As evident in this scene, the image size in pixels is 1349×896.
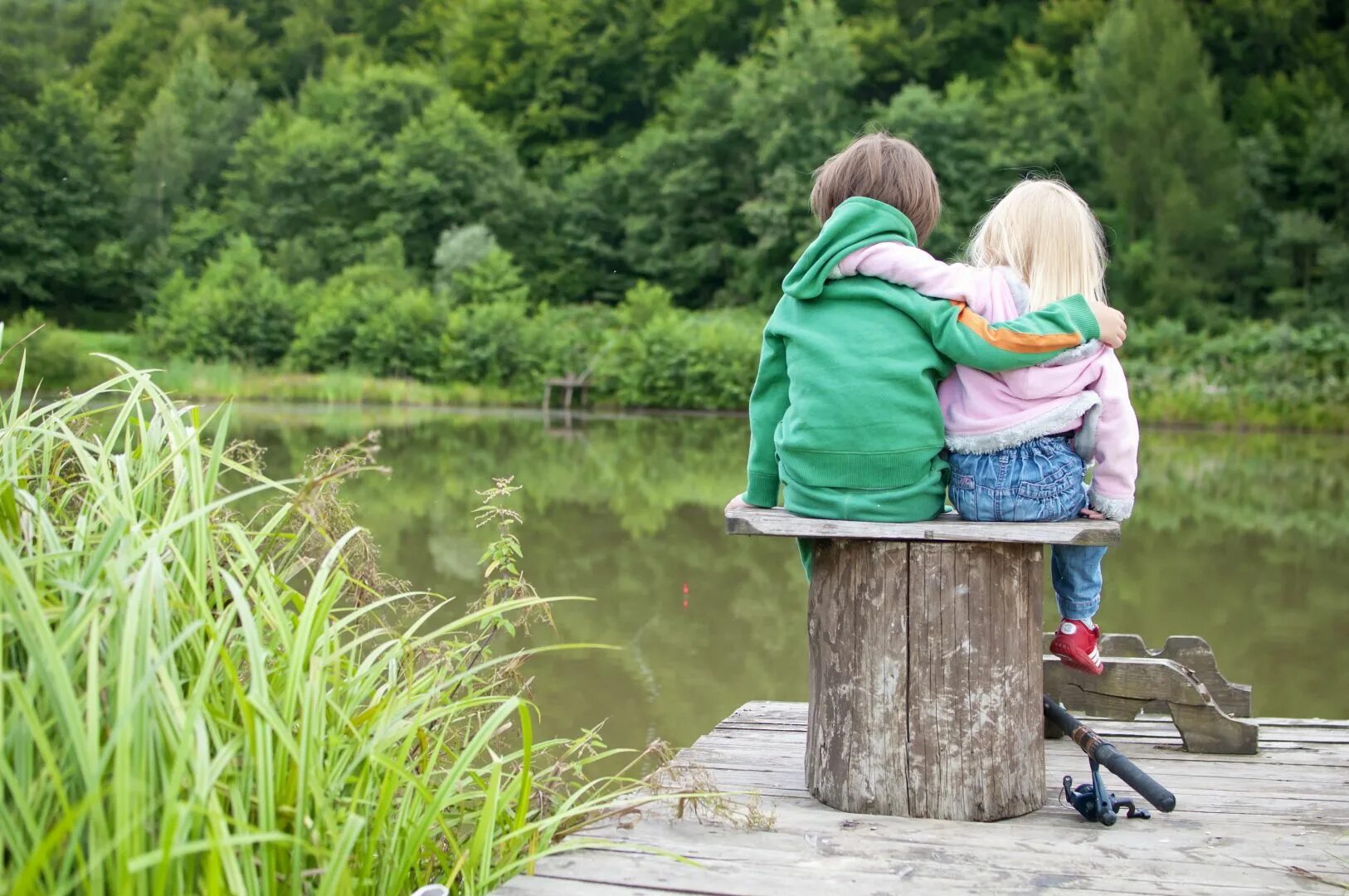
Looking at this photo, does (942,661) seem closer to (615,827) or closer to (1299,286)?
(615,827)

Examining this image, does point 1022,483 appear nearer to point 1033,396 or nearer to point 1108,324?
point 1033,396

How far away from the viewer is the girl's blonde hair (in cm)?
208

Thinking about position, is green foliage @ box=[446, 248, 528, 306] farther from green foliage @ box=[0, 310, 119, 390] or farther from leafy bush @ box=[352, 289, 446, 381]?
green foliage @ box=[0, 310, 119, 390]

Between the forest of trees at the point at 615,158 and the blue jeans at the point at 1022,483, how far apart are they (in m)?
18.0

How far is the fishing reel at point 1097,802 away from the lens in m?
1.88

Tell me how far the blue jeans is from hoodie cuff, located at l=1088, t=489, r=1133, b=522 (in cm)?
2

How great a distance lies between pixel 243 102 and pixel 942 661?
31659mm

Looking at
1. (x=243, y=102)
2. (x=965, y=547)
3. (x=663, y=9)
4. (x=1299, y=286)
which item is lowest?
(x=965, y=547)

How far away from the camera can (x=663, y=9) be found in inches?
1254

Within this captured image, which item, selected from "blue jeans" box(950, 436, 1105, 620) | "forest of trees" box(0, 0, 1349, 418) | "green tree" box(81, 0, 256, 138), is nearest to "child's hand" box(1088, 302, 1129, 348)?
"blue jeans" box(950, 436, 1105, 620)

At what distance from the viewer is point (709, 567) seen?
612 cm

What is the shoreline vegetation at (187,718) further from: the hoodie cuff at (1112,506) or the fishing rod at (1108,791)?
the hoodie cuff at (1112,506)

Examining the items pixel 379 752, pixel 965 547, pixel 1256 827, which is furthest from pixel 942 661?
pixel 379 752

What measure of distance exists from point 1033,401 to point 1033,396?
0.01 m
